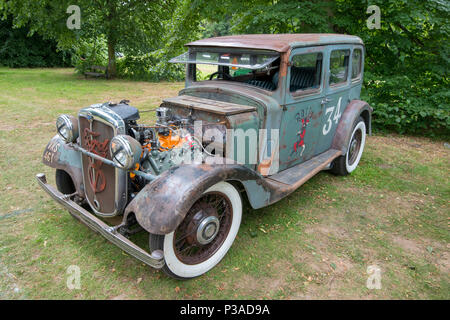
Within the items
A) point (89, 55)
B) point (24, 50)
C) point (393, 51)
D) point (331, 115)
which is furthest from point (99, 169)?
point (24, 50)

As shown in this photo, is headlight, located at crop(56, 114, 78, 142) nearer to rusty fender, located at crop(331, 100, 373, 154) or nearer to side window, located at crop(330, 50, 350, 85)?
side window, located at crop(330, 50, 350, 85)

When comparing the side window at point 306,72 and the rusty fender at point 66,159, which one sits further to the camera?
the side window at point 306,72

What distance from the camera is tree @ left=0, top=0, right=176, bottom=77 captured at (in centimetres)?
1237

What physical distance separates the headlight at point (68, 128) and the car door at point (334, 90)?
277 centimetres

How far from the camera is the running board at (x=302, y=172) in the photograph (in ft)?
10.7

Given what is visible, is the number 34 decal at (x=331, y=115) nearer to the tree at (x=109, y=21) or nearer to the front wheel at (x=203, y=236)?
the front wheel at (x=203, y=236)

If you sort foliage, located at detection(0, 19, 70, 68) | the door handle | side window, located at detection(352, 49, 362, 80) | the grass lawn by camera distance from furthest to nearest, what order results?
1. foliage, located at detection(0, 19, 70, 68)
2. side window, located at detection(352, 49, 362, 80)
3. the door handle
4. the grass lawn

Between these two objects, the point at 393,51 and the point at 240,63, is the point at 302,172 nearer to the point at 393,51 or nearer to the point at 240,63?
the point at 240,63

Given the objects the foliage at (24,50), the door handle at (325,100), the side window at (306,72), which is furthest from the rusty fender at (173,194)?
the foliage at (24,50)

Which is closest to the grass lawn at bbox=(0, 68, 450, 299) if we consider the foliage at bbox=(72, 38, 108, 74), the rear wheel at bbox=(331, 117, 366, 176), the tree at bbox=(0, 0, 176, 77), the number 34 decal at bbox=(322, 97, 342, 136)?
the rear wheel at bbox=(331, 117, 366, 176)

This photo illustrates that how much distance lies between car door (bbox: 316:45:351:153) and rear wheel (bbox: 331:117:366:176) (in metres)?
0.34

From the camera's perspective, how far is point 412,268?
9.07 feet

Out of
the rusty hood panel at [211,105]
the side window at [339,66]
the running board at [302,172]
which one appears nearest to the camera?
the rusty hood panel at [211,105]

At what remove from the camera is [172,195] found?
2.21 m
